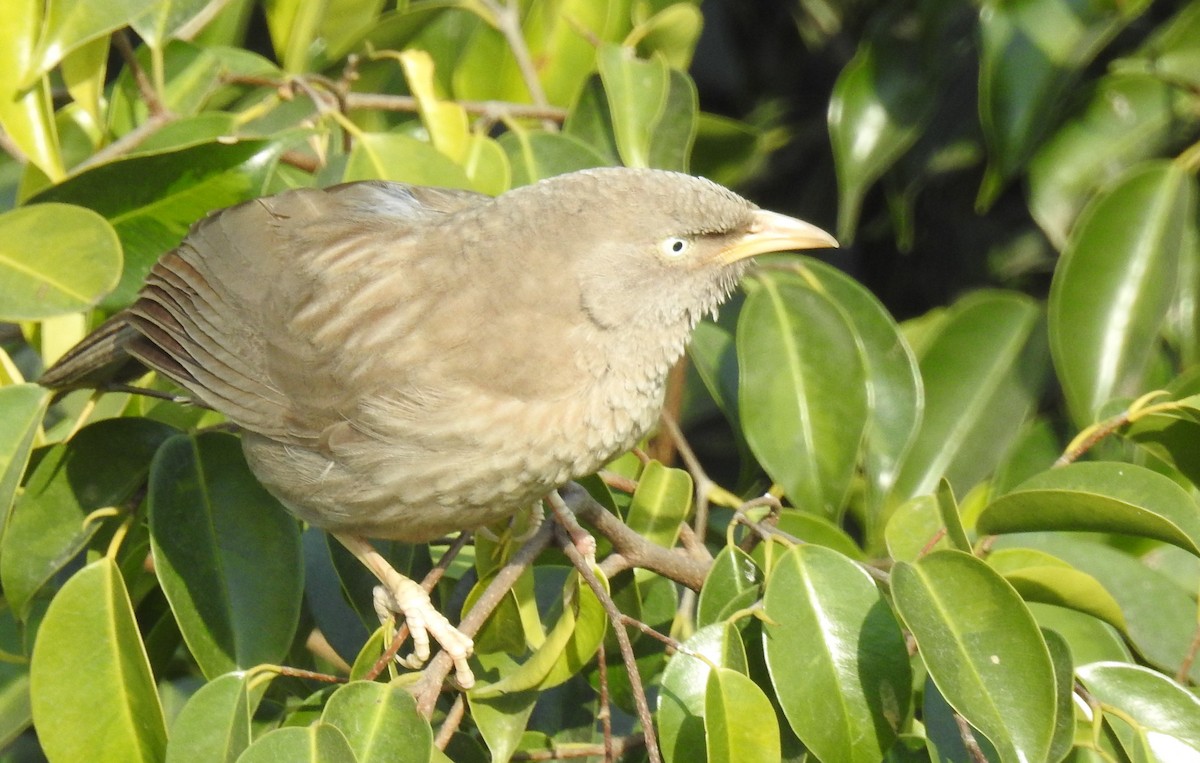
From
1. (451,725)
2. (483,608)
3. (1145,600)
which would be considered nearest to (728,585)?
(483,608)

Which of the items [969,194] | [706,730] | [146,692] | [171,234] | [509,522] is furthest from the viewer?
[969,194]

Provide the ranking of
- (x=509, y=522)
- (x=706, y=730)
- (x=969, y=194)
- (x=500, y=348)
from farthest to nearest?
(x=969, y=194) → (x=509, y=522) → (x=500, y=348) → (x=706, y=730)

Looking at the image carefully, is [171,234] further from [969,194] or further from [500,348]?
[969,194]

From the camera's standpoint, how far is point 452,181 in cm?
302

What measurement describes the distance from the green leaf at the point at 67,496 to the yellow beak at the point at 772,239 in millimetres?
1249

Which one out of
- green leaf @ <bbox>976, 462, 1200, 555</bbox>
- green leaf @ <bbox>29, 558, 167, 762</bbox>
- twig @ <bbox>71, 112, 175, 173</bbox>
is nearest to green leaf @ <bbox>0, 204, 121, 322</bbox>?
twig @ <bbox>71, 112, 175, 173</bbox>

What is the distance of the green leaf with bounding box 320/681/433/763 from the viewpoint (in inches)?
79.2

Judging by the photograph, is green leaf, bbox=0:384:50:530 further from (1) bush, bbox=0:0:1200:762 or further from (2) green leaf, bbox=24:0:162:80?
(2) green leaf, bbox=24:0:162:80

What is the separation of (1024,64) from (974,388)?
0.80 metres

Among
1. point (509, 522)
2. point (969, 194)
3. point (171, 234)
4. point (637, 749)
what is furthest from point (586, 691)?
point (969, 194)

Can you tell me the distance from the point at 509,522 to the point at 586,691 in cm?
40

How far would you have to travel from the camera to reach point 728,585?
235 cm

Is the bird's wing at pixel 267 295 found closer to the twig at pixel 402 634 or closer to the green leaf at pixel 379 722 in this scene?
the twig at pixel 402 634

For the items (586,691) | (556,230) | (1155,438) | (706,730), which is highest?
(556,230)
